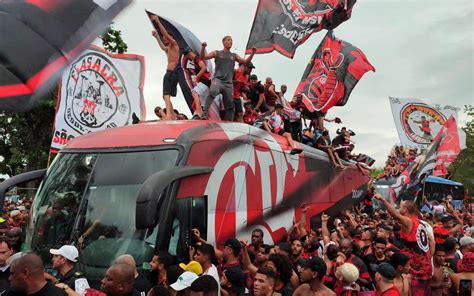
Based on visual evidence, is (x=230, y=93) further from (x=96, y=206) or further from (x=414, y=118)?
(x=414, y=118)

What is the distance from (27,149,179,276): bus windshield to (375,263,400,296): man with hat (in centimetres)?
254

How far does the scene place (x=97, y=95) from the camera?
11.2 m

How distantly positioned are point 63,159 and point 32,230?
1.07 metres

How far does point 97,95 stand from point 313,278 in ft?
25.5

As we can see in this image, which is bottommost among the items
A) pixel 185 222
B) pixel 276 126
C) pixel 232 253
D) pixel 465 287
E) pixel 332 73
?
pixel 465 287

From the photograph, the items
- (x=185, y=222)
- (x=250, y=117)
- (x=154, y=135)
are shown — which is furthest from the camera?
(x=250, y=117)

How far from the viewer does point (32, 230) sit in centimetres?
654

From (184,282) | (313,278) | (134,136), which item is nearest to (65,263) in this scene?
(184,282)

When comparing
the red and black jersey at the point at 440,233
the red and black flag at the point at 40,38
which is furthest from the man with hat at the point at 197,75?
the red and black flag at the point at 40,38

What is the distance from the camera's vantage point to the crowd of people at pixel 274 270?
3.96m

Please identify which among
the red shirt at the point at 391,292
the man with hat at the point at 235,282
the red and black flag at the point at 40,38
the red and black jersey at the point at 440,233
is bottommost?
the red shirt at the point at 391,292

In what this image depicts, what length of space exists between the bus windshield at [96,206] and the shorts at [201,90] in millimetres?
3573

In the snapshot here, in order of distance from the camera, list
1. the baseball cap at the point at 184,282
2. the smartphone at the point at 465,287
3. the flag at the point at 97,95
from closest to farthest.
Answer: the baseball cap at the point at 184,282 → the smartphone at the point at 465,287 → the flag at the point at 97,95

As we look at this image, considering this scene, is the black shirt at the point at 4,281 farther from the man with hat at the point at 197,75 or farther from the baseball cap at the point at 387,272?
the man with hat at the point at 197,75
